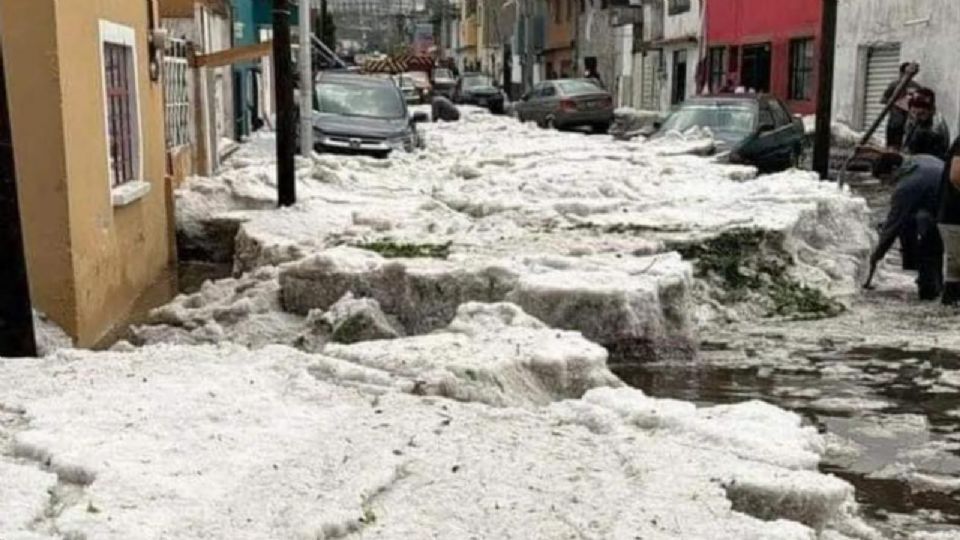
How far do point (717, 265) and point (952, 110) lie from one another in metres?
12.4

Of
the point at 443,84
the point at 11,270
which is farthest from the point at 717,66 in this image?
the point at 11,270

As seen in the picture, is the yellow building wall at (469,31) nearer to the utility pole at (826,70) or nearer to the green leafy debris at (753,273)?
the utility pole at (826,70)

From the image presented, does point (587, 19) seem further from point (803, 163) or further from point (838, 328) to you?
point (838, 328)

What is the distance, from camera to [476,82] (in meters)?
47.9

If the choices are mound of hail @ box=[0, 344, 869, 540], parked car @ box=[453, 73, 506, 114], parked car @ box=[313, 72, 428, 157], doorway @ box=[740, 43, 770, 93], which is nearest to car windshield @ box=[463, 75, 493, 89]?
parked car @ box=[453, 73, 506, 114]

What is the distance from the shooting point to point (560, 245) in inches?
345

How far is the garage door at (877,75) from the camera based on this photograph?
22984mm

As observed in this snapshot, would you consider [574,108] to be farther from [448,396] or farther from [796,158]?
[448,396]

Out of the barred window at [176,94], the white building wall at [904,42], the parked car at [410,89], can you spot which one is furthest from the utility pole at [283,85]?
the parked car at [410,89]

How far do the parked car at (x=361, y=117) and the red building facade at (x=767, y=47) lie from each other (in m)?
10.1

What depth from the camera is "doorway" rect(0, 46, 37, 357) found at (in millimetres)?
5921

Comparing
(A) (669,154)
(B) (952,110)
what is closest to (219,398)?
(A) (669,154)

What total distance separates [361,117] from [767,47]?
14.7m

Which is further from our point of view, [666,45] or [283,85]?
[666,45]
